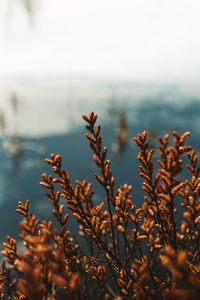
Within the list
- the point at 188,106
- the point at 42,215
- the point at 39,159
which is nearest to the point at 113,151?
the point at 39,159

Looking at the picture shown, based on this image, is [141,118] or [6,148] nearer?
[6,148]

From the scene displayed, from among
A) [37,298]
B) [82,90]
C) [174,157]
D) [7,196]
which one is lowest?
[37,298]

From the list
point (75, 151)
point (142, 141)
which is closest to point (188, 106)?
point (75, 151)

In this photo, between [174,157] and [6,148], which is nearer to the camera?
[174,157]

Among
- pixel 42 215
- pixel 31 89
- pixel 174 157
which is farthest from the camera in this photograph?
pixel 31 89

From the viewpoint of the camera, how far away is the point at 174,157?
0.88 meters

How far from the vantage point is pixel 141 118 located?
820cm

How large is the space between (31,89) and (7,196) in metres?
6.89

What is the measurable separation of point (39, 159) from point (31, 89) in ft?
17.9

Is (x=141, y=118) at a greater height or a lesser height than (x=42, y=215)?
greater

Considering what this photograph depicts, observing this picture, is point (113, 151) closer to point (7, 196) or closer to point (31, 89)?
point (7, 196)

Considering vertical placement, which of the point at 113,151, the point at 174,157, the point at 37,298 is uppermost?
the point at 113,151

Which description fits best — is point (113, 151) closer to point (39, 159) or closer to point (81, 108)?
point (39, 159)

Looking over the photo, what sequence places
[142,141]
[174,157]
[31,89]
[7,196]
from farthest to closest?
[31,89] → [7,196] → [142,141] → [174,157]
